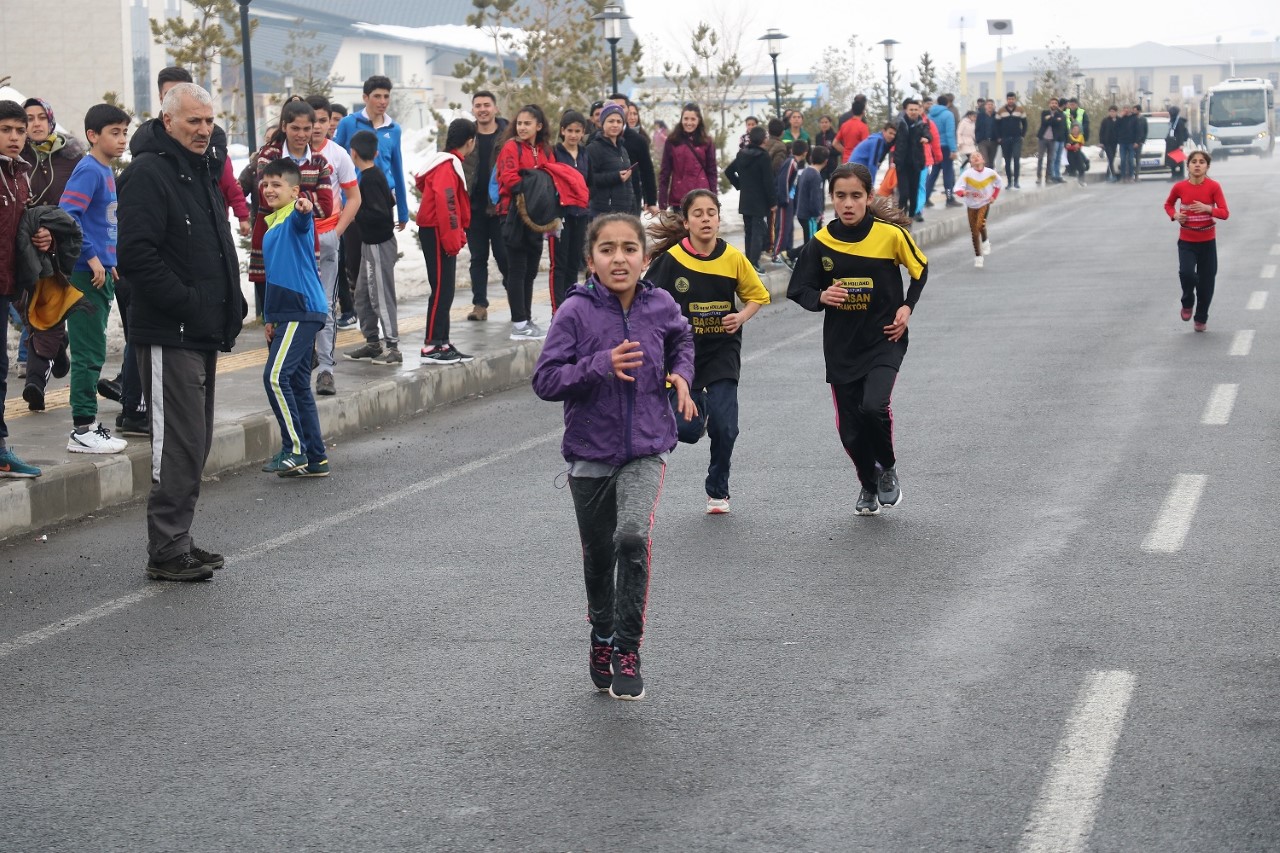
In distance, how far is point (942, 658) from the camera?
5773mm

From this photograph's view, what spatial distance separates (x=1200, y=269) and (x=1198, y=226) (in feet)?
1.24

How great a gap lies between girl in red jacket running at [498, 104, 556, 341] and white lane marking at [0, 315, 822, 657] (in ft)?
10.1

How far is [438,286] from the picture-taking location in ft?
40.8

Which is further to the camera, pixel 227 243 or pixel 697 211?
pixel 697 211

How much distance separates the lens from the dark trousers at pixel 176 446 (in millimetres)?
7262

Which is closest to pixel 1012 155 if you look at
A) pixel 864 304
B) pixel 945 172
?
pixel 945 172

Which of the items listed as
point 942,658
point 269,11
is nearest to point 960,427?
point 942,658

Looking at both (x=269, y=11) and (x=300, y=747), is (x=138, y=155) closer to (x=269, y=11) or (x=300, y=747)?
(x=300, y=747)

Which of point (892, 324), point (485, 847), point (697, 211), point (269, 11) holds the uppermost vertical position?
point (269, 11)

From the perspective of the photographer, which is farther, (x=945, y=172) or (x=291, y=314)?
(x=945, y=172)

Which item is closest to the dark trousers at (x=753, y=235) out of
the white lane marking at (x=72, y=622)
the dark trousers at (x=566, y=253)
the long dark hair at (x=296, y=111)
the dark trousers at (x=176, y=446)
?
the dark trousers at (x=566, y=253)

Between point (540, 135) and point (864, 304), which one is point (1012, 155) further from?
point (864, 304)

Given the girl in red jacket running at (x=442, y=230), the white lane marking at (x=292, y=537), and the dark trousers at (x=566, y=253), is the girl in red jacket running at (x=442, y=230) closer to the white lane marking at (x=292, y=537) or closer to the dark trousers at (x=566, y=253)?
the dark trousers at (x=566, y=253)

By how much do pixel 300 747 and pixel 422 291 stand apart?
13287 mm
